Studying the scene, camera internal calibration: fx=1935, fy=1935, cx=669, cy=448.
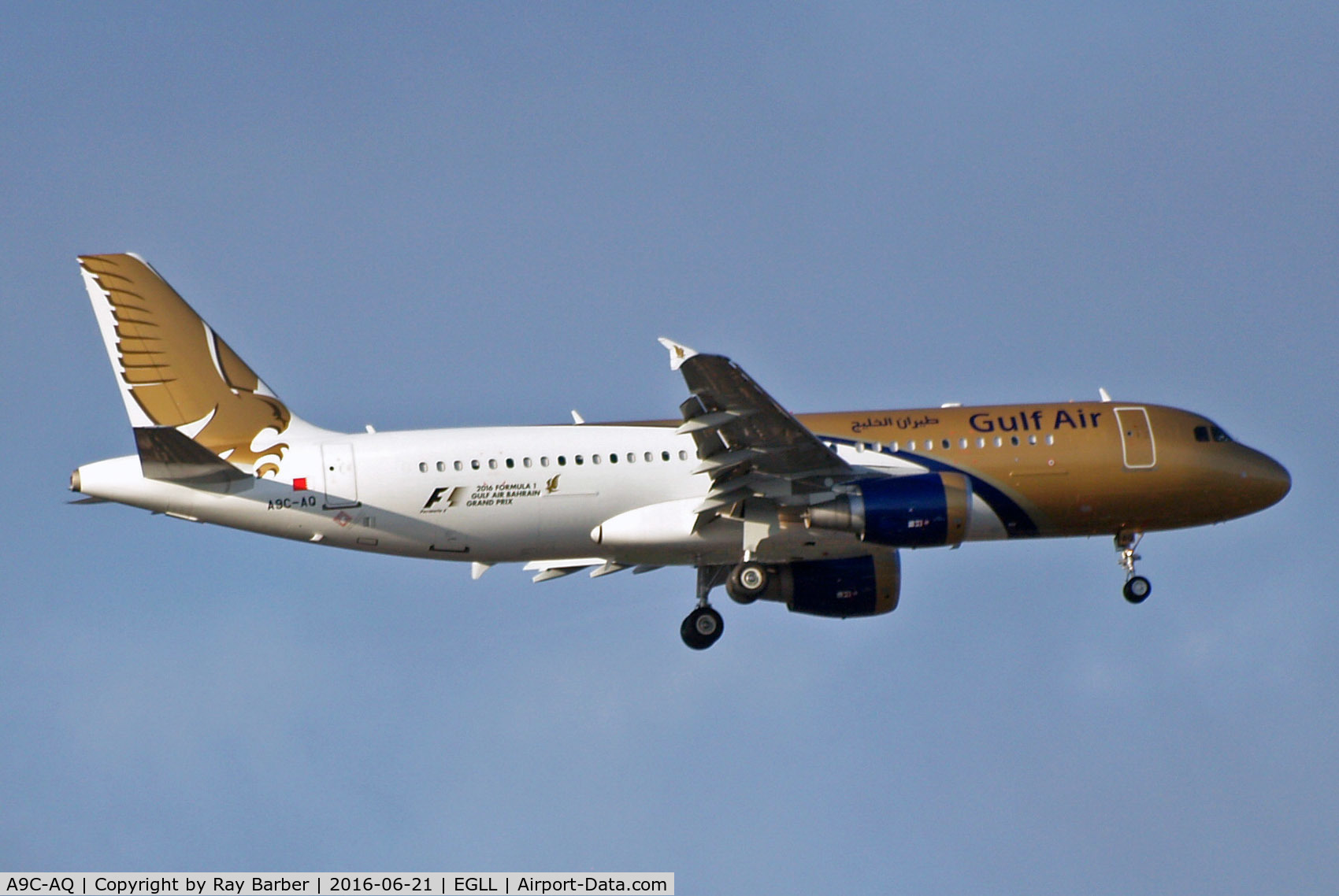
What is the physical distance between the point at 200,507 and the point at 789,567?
16.2 metres

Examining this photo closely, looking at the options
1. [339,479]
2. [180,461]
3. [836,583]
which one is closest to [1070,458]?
[836,583]

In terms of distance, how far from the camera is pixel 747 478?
48.7 metres

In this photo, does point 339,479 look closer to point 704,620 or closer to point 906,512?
point 704,620

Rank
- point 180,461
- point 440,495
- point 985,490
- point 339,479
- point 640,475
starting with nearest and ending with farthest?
point 180,461 < point 339,479 < point 440,495 < point 640,475 < point 985,490

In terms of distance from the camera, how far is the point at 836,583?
177ft

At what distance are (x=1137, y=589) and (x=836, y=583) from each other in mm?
8216

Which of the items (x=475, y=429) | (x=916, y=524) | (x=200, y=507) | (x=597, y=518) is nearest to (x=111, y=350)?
(x=200, y=507)

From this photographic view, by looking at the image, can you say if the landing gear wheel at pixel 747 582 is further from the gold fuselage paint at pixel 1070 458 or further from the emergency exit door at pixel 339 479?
the emergency exit door at pixel 339 479

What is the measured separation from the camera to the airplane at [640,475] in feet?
157

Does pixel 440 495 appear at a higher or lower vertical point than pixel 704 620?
higher

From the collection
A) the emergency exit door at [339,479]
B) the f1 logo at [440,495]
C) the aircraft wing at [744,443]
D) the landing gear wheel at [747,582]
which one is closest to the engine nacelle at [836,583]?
the landing gear wheel at [747,582]

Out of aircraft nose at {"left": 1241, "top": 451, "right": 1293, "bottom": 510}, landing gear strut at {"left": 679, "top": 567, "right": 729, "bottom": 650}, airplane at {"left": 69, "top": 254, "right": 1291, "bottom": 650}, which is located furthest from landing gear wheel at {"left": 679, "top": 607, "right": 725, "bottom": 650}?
aircraft nose at {"left": 1241, "top": 451, "right": 1293, "bottom": 510}

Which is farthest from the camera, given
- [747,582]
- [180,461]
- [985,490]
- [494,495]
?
[747,582]

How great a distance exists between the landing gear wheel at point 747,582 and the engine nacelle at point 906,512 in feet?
10.8
